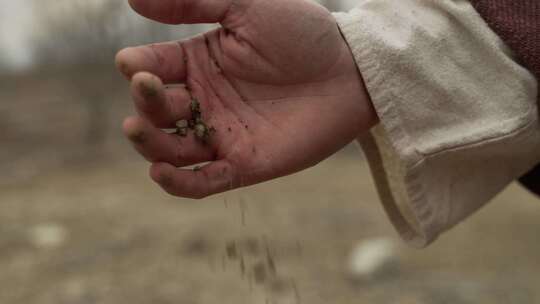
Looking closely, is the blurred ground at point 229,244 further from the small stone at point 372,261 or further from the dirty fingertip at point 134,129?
the dirty fingertip at point 134,129

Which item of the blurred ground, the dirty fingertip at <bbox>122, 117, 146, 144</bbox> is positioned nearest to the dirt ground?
the blurred ground

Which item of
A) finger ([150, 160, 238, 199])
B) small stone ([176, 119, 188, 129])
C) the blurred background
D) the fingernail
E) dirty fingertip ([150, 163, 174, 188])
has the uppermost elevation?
the fingernail

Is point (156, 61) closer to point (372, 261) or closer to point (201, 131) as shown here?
point (201, 131)

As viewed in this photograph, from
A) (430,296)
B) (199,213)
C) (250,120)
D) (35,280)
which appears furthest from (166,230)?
Result: (250,120)

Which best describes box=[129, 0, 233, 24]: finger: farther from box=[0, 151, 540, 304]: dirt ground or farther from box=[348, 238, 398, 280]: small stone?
box=[348, 238, 398, 280]: small stone

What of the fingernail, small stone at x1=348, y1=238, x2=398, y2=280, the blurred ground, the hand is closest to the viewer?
the fingernail
